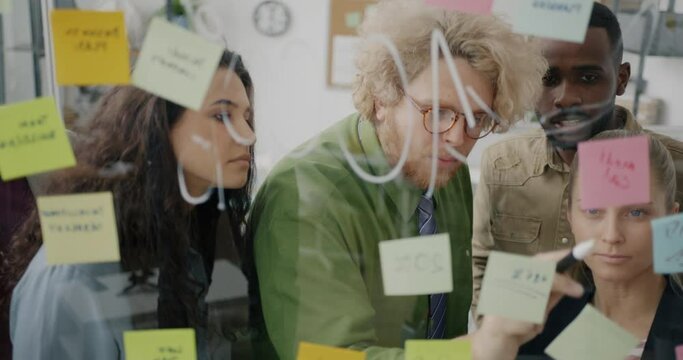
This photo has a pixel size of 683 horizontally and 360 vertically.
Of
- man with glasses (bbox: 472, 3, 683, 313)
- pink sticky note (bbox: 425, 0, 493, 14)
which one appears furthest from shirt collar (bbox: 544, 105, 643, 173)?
pink sticky note (bbox: 425, 0, 493, 14)

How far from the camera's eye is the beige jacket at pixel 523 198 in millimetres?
1061

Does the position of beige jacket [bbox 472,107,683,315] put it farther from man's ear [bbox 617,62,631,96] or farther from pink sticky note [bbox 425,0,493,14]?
pink sticky note [bbox 425,0,493,14]

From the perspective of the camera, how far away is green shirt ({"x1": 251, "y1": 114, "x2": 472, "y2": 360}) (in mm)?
1065

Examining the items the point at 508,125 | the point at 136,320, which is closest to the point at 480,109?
the point at 508,125

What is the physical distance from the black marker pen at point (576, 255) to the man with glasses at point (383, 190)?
14 centimetres


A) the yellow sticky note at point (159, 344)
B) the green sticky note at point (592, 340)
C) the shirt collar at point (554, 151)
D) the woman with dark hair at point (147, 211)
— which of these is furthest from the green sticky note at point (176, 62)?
the green sticky note at point (592, 340)

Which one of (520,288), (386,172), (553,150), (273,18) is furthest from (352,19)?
(520,288)

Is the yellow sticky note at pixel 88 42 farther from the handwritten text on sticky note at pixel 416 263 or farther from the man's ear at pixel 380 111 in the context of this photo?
the handwritten text on sticky note at pixel 416 263

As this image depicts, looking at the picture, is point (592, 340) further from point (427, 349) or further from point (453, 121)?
point (453, 121)

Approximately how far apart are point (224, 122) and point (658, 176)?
66 centimetres

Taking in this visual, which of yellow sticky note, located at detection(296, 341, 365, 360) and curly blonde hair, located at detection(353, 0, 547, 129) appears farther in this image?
yellow sticky note, located at detection(296, 341, 365, 360)

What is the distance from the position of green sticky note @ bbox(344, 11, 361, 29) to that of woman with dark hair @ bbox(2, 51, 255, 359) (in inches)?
6.7

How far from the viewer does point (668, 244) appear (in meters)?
1.06

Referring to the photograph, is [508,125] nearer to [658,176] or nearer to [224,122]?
[658,176]
